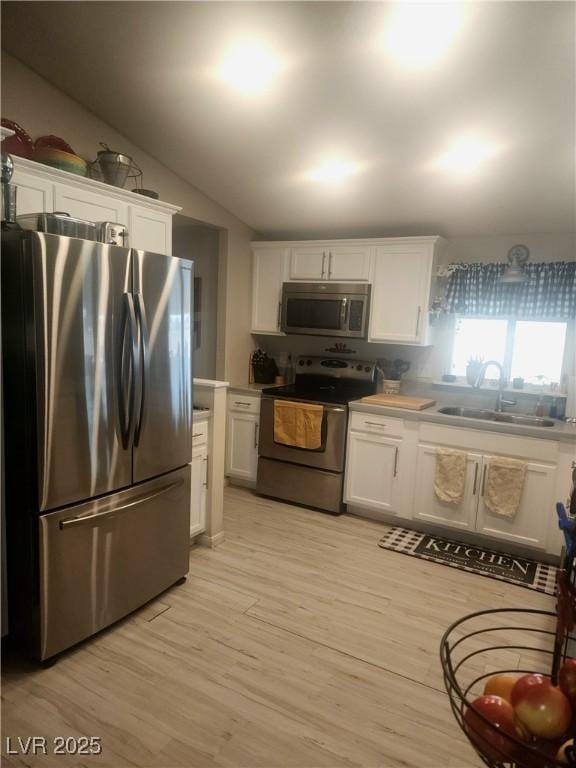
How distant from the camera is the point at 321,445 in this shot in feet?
11.9

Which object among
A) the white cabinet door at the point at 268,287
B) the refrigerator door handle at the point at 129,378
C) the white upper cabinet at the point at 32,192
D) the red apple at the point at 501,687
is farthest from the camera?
the white cabinet door at the point at 268,287

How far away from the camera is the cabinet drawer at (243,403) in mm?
3986

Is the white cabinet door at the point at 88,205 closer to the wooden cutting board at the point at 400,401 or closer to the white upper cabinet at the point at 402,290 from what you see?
the white upper cabinet at the point at 402,290

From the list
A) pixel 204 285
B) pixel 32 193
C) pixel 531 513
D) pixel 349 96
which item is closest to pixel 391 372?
pixel 531 513

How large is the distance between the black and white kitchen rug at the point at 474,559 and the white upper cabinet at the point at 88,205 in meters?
2.65

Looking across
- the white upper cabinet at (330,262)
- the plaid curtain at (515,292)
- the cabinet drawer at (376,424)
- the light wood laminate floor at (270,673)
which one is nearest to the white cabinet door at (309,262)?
the white upper cabinet at (330,262)

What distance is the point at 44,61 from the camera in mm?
2477

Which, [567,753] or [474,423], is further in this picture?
[474,423]

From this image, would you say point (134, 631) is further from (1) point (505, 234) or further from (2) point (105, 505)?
(1) point (505, 234)

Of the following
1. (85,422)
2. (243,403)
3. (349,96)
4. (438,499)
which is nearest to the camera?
(85,422)

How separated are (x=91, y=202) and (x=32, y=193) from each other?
1.07ft

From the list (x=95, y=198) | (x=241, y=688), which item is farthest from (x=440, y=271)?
(x=241, y=688)

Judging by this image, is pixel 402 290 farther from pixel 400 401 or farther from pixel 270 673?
pixel 270 673

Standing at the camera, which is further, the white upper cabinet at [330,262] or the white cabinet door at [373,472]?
the white upper cabinet at [330,262]
